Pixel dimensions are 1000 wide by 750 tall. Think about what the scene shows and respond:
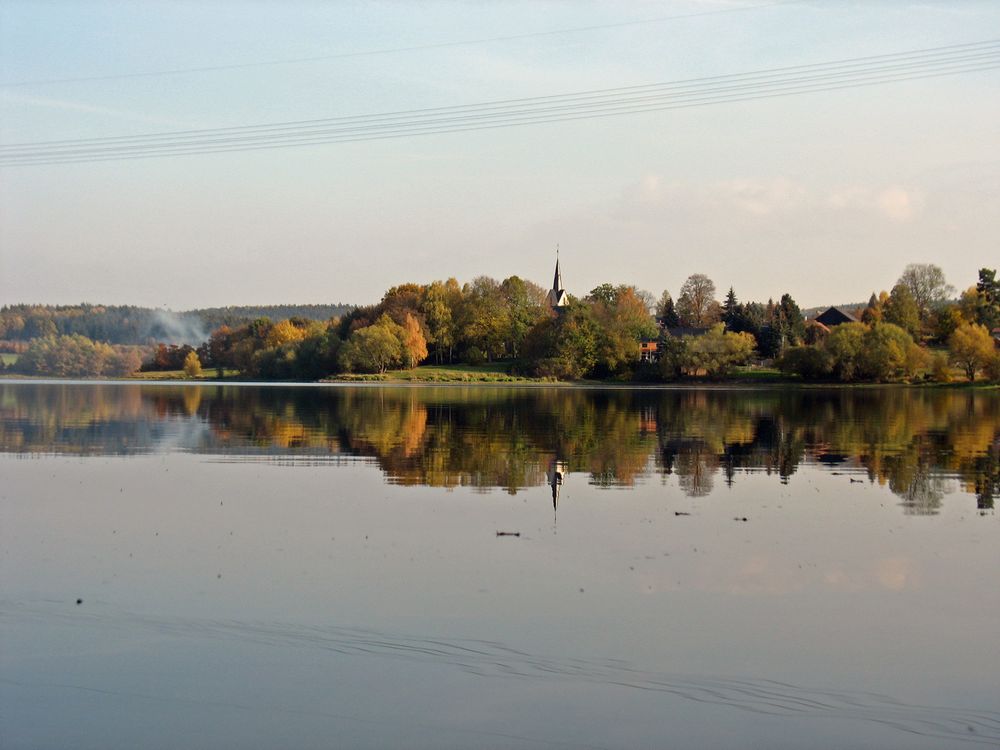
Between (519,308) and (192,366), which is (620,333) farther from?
(192,366)

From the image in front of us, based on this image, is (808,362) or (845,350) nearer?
(845,350)

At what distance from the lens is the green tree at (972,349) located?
112438 millimetres

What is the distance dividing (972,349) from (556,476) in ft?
331

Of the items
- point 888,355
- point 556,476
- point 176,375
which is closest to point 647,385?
point 888,355

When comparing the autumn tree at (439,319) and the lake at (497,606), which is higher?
the autumn tree at (439,319)

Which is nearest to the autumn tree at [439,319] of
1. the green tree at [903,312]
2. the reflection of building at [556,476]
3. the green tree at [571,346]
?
the green tree at [571,346]

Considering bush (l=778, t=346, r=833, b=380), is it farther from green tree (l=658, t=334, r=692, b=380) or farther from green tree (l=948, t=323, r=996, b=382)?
green tree (l=948, t=323, r=996, b=382)

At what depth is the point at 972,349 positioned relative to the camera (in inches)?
4434

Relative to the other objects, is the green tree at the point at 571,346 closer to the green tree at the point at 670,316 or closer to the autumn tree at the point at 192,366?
the green tree at the point at 670,316

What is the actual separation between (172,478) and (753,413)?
4120 cm

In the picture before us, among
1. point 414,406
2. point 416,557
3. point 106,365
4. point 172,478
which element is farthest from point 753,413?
point 106,365

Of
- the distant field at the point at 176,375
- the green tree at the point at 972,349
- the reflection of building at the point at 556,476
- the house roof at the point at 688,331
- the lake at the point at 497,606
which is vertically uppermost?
the house roof at the point at 688,331

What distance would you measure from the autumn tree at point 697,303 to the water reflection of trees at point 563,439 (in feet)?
354

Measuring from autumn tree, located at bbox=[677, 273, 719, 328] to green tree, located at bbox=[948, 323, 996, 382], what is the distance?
185ft
